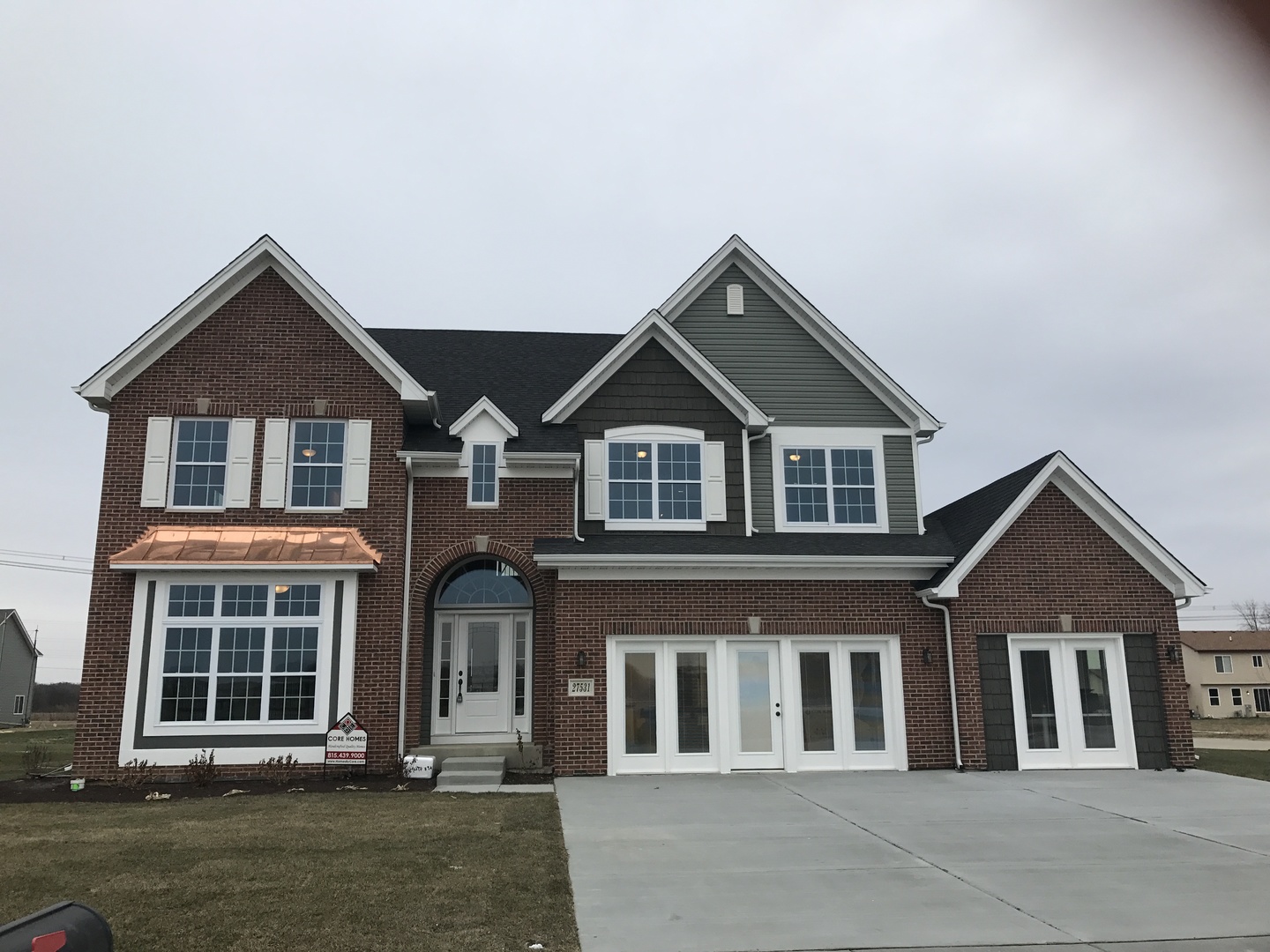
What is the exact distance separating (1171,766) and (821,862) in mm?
10746

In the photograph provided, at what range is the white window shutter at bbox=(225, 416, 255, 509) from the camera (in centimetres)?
1659

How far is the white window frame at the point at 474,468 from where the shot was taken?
17469mm

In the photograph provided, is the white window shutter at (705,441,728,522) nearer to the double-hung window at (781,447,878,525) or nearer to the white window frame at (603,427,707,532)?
the white window frame at (603,427,707,532)

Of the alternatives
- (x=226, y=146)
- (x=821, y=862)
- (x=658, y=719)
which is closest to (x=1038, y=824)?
(x=821, y=862)

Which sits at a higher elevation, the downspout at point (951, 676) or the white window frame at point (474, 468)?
the white window frame at point (474, 468)

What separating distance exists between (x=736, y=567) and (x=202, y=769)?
972cm

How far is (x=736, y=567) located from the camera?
16641 millimetres

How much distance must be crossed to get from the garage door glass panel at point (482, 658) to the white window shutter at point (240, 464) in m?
4.89

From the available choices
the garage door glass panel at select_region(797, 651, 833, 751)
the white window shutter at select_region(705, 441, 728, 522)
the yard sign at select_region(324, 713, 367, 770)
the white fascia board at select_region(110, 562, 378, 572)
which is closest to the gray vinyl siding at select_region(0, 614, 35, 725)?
the white fascia board at select_region(110, 562, 378, 572)

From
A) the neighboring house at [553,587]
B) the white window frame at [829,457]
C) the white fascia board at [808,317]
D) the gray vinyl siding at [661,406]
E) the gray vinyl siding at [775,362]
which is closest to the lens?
the neighboring house at [553,587]

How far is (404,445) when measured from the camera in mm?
17297

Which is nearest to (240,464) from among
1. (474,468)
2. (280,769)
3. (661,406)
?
(474,468)

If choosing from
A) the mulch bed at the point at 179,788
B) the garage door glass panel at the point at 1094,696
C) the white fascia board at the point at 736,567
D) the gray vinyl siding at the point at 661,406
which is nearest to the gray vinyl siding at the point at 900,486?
the white fascia board at the point at 736,567

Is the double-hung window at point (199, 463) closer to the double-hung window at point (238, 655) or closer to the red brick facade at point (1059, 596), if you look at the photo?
the double-hung window at point (238, 655)
